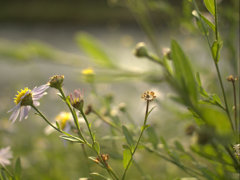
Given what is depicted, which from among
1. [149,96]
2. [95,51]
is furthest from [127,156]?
[95,51]

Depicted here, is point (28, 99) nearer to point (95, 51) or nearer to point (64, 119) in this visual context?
point (64, 119)

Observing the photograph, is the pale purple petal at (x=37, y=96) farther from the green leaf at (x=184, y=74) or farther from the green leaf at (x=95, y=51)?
the green leaf at (x=95, y=51)

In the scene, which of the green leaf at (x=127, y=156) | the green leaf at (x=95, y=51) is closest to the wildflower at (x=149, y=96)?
the green leaf at (x=127, y=156)

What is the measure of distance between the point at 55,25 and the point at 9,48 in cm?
169

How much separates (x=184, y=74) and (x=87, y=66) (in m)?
0.25

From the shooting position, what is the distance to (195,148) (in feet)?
0.75

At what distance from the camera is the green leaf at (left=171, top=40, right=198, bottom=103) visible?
23 cm

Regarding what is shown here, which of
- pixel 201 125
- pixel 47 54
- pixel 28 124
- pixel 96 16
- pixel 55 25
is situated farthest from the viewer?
pixel 55 25

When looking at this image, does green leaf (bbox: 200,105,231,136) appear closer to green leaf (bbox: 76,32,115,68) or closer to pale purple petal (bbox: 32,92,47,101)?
pale purple petal (bbox: 32,92,47,101)

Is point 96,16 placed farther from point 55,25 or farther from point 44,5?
point 44,5

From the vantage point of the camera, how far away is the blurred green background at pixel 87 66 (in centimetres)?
40

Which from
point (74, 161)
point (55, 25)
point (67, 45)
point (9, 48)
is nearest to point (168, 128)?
point (74, 161)

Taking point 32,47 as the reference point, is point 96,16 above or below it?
above

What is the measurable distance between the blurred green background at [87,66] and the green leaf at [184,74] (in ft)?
0.07
